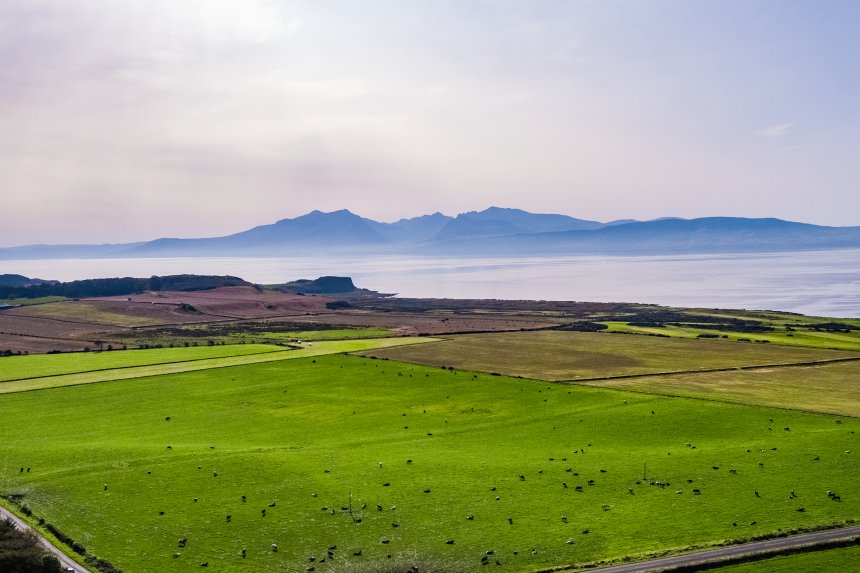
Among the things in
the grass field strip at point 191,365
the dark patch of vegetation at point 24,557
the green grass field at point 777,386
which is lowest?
the dark patch of vegetation at point 24,557

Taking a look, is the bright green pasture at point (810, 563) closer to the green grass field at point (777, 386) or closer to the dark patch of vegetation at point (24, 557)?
the green grass field at point (777, 386)

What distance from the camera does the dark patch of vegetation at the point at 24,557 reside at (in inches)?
1192

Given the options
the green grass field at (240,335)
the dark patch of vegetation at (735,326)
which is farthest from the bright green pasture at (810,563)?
the dark patch of vegetation at (735,326)

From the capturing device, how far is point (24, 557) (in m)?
30.8

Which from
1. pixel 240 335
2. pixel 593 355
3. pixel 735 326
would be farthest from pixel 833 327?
pixel 240 335

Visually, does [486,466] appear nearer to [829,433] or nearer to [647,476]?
[647,476]

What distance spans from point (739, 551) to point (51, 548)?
114 ft

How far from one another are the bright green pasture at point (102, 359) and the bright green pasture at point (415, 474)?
50.3 ft

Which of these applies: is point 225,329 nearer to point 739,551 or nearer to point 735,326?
point 735,326

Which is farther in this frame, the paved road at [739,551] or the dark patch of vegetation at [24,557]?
the paved road at [739,551]

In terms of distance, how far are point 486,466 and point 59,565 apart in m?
25.6

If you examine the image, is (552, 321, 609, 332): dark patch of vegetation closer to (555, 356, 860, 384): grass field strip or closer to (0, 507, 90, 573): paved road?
(555, 356, 860, 384): grass field strip

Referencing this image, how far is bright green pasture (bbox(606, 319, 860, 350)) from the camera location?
99625mm

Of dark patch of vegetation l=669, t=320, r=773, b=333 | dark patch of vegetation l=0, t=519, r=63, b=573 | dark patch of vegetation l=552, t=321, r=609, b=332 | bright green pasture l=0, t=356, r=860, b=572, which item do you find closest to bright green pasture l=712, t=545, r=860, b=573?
bright green pasture l=0, t=356, r=860, b=572
